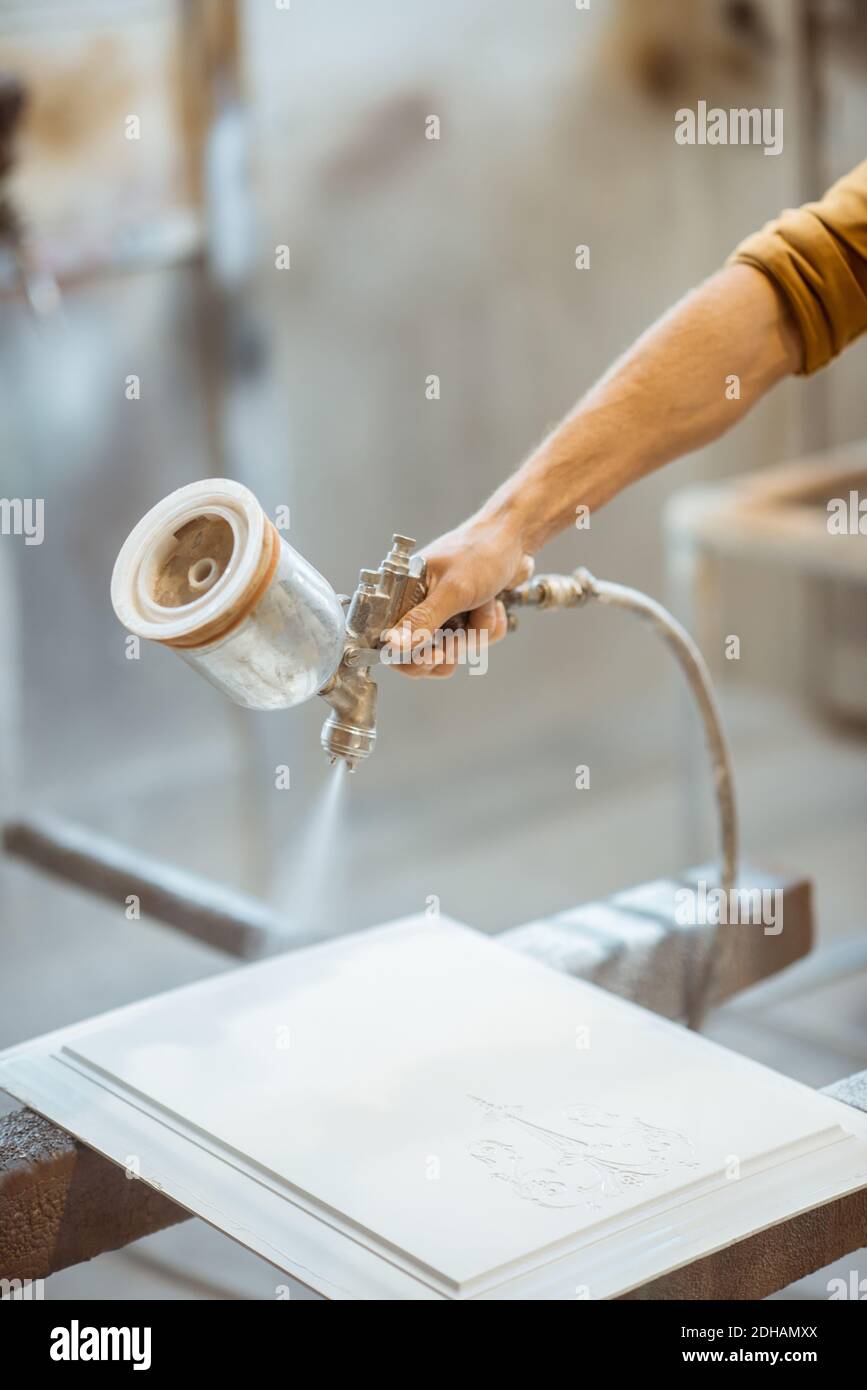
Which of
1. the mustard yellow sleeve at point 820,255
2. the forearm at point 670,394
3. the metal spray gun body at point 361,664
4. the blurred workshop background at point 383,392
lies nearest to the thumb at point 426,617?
the metal spray gun body at point 361,664

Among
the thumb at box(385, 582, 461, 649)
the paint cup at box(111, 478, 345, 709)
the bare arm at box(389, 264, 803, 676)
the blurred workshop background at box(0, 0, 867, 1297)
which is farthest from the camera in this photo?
the blurred workshop background at box(0, 0, 867, 1297)

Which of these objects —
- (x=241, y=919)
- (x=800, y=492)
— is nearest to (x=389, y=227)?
(x=800, y=492)

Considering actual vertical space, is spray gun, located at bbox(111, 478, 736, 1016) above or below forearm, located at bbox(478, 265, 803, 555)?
below

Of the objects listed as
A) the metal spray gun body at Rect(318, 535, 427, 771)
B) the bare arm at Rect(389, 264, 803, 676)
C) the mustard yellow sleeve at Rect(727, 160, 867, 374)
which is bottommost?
the metal spray gun body at Rect(318, 535, 427, 771)

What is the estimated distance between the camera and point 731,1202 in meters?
0.90

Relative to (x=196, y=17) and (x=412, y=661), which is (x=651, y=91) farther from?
(x=412, y=661)

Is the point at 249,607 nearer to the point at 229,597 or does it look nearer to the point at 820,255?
the point at 229,597

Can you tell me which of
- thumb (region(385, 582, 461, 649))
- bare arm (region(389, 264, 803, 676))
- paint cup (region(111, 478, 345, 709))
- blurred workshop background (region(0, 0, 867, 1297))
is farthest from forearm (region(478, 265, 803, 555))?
blurred workshop background (region(0, 0, 867, 1297))

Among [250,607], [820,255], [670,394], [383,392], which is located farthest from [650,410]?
[383,392]

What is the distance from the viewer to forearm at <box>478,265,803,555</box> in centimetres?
120

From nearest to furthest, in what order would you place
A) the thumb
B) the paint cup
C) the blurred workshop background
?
the paint cup
the thumb
the blurred workshop background

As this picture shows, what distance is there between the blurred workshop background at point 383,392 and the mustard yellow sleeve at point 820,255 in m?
0.92

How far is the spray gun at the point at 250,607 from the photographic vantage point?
0.86 m

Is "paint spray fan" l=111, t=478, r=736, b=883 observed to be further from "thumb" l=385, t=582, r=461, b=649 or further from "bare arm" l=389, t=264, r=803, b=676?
"bare arm" l=389, t=264, r=803, b=676
